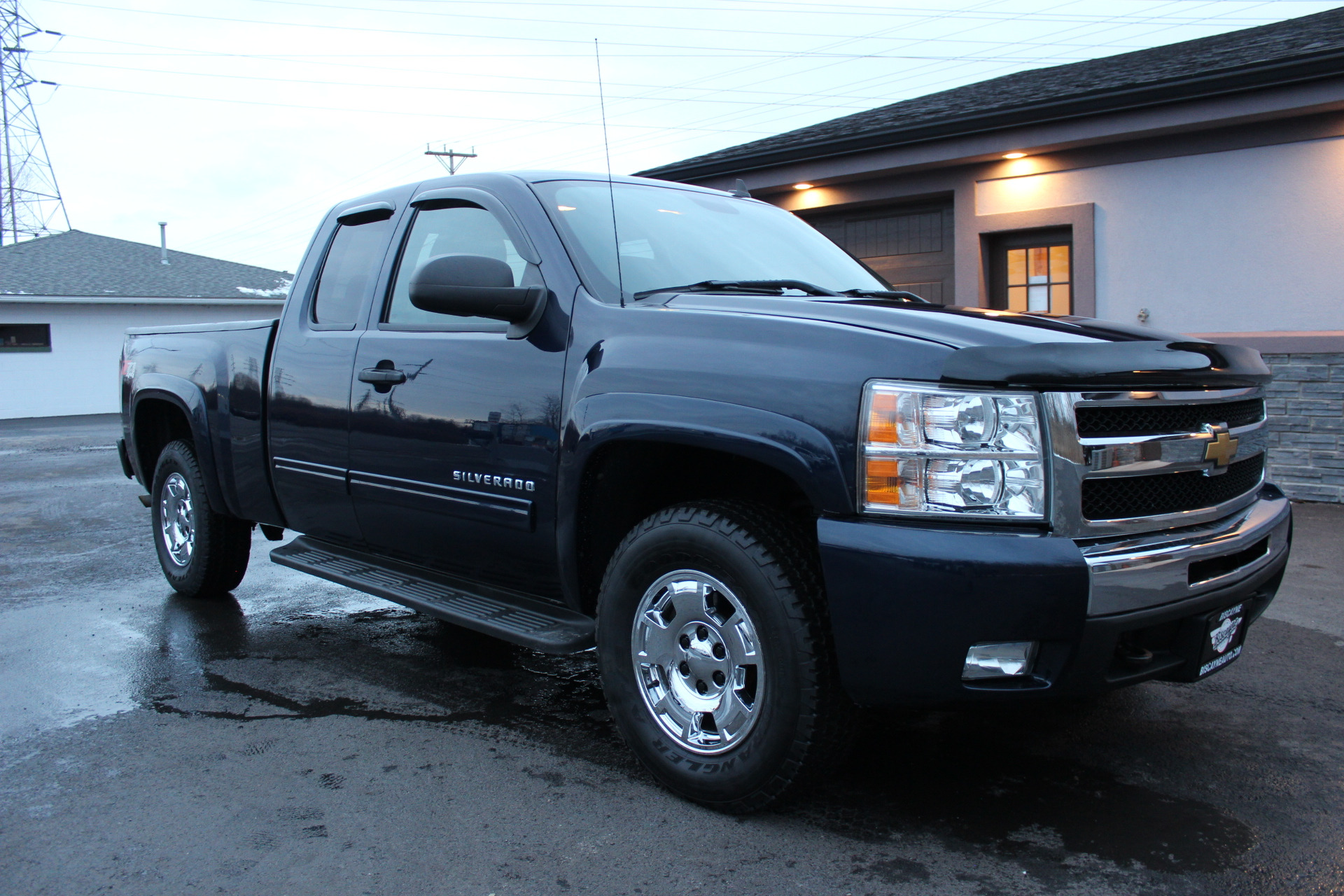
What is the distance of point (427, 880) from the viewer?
2682 millimetres

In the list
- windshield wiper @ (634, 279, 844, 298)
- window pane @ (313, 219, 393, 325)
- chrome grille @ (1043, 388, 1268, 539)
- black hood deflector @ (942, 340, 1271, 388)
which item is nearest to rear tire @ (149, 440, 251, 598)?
window pane @ (313, 219, 393, 325)

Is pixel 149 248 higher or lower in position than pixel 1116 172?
higher

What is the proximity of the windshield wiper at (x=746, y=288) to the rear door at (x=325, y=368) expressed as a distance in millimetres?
1443

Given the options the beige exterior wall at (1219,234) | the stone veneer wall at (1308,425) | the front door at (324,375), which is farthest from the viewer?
the beige exterior wall at (1219,234)

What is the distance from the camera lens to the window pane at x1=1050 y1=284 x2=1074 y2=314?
10289 millimetres

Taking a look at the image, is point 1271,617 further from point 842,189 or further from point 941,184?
point 842,189

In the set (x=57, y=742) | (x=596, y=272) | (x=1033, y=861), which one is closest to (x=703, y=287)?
(x=596, y=272)

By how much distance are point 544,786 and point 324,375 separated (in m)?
2.07

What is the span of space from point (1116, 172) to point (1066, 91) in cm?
86

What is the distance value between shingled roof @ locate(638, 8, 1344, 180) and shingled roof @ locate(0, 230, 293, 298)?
2339 centimetres

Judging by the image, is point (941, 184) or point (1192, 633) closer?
point (1192, 633)

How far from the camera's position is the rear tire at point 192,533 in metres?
5.56

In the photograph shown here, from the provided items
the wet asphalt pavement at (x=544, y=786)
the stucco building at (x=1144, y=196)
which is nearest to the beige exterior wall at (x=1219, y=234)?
the stucco building at (x=1144, y=196)

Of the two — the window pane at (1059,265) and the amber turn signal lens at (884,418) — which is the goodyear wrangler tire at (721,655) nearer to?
the amber turn signal lens at (884,418)
